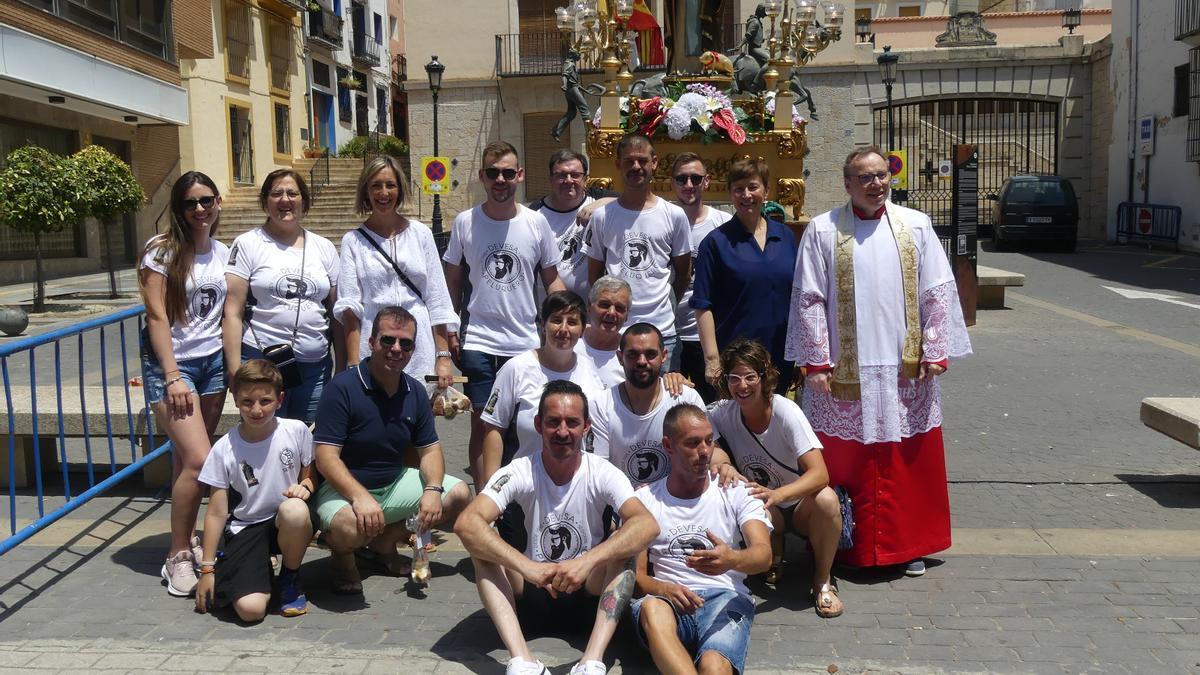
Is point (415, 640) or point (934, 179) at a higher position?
point (934, 179)

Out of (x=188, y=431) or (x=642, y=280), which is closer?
(x=188, y=431)

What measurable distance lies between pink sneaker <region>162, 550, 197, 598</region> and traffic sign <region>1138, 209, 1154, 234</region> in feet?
82.2

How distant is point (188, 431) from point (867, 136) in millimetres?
25597

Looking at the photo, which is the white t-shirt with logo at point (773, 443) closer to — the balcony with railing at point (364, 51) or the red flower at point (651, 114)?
the red flower at point (651, 114)

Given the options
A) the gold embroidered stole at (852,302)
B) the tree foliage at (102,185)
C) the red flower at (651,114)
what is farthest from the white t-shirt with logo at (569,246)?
the tree foliage at (102,185)

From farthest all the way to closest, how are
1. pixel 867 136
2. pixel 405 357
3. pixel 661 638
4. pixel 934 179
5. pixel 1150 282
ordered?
pixel 934 179, pixel 867 136, pixel 1150 282, pixel 405 357, pixel 661 638

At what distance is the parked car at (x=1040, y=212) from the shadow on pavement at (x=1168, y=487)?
60.0 feet

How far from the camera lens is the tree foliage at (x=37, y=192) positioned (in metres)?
16.1

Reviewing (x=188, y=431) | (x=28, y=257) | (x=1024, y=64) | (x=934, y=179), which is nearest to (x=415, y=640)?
(x=188, y=431)

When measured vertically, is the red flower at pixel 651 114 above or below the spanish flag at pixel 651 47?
below

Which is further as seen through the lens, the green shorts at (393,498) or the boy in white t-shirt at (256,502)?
the green shorts at (393,498)

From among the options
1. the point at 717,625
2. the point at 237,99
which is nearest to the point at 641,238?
the point at 717,625

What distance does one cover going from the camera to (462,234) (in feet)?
17.9

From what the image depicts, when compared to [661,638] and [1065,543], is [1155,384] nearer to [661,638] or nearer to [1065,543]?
[1065,543]
